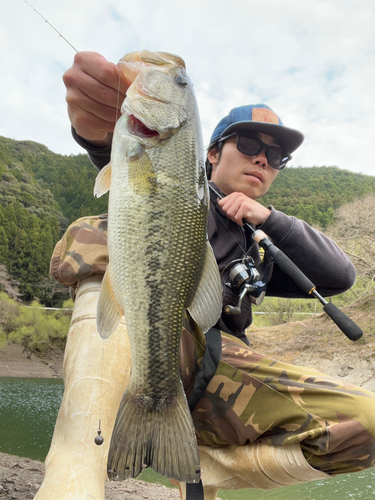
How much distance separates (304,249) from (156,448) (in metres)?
1.52

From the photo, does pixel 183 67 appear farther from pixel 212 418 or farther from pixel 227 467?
pixel 227 467

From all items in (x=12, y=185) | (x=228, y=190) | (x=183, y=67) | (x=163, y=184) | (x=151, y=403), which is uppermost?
(x=12, y=185)

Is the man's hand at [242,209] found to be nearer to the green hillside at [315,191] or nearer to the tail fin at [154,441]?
the tail fin at [154,441]

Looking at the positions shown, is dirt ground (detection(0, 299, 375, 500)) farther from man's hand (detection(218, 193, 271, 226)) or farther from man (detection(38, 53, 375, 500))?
man's hand (detection(218, 193, 271, 226))

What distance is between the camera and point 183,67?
5.94ft

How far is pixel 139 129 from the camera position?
158cm

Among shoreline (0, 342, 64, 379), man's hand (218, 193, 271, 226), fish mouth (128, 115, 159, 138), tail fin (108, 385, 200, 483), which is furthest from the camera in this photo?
shoreline (0, 342, 64, 379)

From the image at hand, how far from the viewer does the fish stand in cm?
132

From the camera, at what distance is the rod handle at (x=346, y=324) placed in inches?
73.6

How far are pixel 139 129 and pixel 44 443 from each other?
43.3 ft

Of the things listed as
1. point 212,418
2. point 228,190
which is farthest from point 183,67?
point 212,418

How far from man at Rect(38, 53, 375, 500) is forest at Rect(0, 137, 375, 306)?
40.4 m

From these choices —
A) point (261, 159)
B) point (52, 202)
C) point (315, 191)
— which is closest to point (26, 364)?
point (52, 202)

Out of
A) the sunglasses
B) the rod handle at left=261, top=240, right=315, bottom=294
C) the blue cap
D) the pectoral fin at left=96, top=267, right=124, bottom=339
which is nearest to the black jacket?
the rod handle at left=261, top=240, right=315, bottom=294
